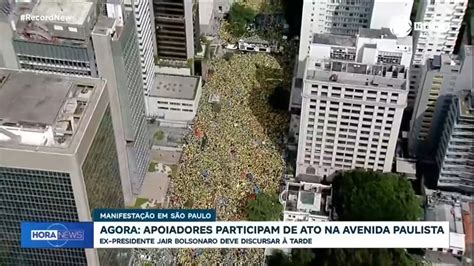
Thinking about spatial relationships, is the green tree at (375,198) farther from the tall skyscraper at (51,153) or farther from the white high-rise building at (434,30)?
the tall skyscraper at (51,153)

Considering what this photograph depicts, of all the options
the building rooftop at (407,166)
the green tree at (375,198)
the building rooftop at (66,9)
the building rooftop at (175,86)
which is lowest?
the building rooftop at (407,166)

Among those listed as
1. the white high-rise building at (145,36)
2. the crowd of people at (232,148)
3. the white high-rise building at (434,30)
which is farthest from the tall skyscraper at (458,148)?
the white high-rise building at (145,36)

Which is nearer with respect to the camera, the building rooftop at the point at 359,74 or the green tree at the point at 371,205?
the green tree at the point at 371,205

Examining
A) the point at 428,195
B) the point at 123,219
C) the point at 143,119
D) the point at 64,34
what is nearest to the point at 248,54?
the point at 143,119

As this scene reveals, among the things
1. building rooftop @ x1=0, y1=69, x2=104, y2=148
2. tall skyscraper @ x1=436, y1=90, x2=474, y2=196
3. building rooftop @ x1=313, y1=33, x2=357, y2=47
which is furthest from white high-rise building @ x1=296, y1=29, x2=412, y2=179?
building rooftop @ x1=0, y1=69, x2=104, y2=148

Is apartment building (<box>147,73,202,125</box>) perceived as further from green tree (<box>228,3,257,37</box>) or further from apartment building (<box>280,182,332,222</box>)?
apartment building (<box>280,182,332,222</box>)

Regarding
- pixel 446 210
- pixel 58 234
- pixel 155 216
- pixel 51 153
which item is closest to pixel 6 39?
pixel 51 153

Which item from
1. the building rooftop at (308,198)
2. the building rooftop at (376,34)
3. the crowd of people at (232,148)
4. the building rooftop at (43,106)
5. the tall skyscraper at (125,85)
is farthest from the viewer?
the crowd of people at (232,148)
